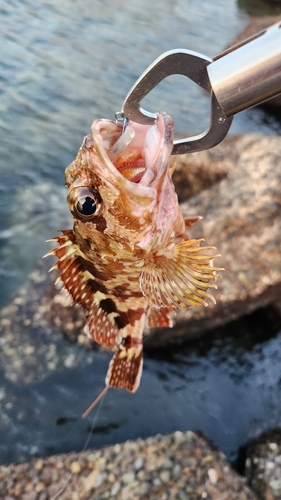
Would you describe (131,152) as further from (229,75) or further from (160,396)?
(160,396)

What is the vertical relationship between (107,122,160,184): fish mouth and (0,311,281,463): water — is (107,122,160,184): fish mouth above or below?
above

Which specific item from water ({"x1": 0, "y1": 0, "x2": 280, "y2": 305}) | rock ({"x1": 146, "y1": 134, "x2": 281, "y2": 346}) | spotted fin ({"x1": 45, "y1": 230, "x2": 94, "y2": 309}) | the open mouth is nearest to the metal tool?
the open mouth

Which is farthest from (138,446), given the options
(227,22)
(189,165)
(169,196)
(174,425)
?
(227,22)

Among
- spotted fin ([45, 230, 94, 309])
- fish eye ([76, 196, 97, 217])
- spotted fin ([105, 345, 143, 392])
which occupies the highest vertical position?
fish eye ([76, 196, 97, 217])

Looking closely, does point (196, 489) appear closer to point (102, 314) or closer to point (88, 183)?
point (102, 314)

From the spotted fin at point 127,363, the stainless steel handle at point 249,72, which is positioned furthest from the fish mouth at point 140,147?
the spotted fin at point 127,363

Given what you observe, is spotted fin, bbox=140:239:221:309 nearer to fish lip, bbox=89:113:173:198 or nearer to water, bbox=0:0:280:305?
fish lip, bbox=89:113:173:198

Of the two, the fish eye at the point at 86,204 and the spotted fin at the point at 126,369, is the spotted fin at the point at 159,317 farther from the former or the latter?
the fish eye at the point at 86,204
